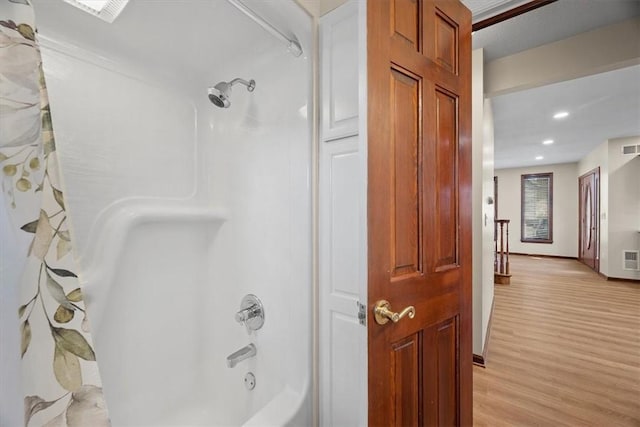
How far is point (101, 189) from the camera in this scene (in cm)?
150

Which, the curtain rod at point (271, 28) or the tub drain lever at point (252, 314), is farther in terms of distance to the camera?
the tub drain lever at point (252, 314)

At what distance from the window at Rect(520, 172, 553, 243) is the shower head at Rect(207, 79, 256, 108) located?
927 cm

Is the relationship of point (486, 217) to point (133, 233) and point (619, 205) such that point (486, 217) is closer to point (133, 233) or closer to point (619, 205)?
point (133, 233)

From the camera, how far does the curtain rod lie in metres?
1.15

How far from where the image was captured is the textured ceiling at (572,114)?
3275 mm

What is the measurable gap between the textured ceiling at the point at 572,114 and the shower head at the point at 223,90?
10.8ft

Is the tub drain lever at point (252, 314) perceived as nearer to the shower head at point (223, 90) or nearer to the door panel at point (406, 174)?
the door panel at point (406, 174)

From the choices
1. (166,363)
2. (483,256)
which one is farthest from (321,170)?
(483,256)

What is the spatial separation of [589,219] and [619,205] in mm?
1350

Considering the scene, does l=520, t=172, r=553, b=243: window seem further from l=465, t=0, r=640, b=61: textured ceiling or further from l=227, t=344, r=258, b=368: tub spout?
l=227, t=344, r=258, b=368: tub spout

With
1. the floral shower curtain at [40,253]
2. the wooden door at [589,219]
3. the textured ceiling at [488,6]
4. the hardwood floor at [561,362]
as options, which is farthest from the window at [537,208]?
the floral shower curtain at [40,253]

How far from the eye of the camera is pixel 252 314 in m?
1.58

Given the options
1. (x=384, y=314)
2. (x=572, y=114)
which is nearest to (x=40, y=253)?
(x=384, y=314)

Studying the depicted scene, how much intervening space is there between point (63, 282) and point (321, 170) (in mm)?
1017
